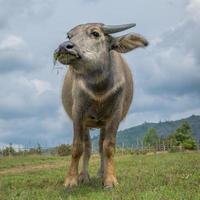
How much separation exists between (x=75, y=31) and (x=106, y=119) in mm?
1617

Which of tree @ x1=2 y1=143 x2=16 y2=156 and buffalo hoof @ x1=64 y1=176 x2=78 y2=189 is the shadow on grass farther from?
tree @ x1=2 y1=143 x2=16 y2=156

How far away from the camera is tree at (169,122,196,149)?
47.6 meters

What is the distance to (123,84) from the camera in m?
8.32

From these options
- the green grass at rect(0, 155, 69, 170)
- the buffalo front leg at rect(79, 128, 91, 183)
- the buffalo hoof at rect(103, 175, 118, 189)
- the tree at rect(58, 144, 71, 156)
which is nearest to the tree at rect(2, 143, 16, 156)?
the tree at rect(58, 144, 71, 156)

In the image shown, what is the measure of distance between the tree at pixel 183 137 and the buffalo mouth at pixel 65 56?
40.7 m

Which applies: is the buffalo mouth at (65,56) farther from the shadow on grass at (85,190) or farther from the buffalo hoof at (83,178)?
the buffalo hoof at (83,178)

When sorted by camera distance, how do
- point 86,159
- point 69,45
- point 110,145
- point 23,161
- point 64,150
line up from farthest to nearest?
point 64,150
point 23,161
point 86,159
point 110,145
point 69,45

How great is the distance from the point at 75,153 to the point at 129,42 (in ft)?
6.67

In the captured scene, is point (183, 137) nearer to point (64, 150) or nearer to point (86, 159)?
point (64, 150)

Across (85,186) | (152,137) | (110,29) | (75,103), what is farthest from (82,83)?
(152,137)

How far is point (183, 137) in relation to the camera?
5112 cm

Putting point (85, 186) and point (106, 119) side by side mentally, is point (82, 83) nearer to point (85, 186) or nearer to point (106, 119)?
point (106, 119)

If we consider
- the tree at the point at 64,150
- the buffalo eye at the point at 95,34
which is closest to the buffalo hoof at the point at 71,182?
the buffalo eye at the point at 95,34

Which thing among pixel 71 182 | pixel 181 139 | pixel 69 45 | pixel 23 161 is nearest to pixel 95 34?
pixel 69 45
